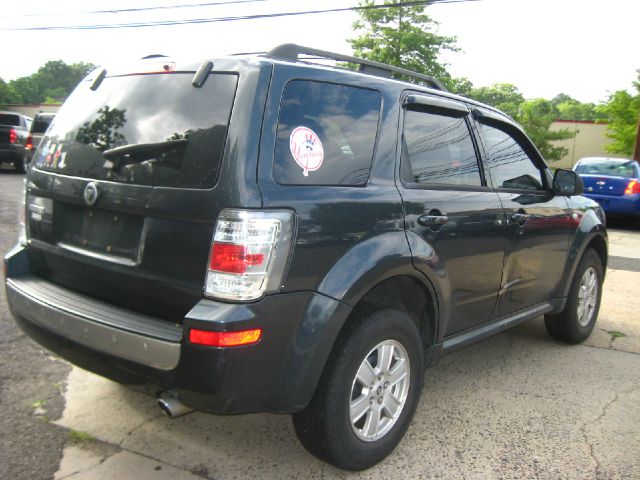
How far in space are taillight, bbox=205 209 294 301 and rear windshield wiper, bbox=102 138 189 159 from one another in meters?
0.41

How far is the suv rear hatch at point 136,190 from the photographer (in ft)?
7.47

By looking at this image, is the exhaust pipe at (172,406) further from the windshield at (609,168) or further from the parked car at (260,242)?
the windshield at (609,168)

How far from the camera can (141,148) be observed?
2.44 m

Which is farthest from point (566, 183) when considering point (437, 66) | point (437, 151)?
point (437, 66)

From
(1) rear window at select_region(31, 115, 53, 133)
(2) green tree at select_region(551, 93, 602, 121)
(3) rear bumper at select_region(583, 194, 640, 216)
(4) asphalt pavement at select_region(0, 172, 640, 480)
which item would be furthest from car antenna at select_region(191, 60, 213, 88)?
(2) green tree at select_region(551, 93, 602, 121)

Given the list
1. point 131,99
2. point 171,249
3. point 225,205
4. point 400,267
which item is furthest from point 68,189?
point 400,267

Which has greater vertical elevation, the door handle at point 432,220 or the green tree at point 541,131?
the green tree at point 541,131

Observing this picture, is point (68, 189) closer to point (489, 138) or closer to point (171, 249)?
point (171, 249)

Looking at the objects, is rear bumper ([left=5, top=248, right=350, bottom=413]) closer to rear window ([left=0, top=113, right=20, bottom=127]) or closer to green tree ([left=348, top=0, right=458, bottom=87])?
rear window ([left=0, top=113, right=20, bottom=127])

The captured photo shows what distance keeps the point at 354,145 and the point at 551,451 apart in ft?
6.09

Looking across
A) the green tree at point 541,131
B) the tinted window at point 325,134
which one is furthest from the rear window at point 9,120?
the green tree at point 541,131

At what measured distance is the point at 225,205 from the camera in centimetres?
218

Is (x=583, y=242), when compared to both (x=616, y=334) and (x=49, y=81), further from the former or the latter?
(x=49, y=81)

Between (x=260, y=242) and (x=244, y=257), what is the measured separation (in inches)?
3.3
